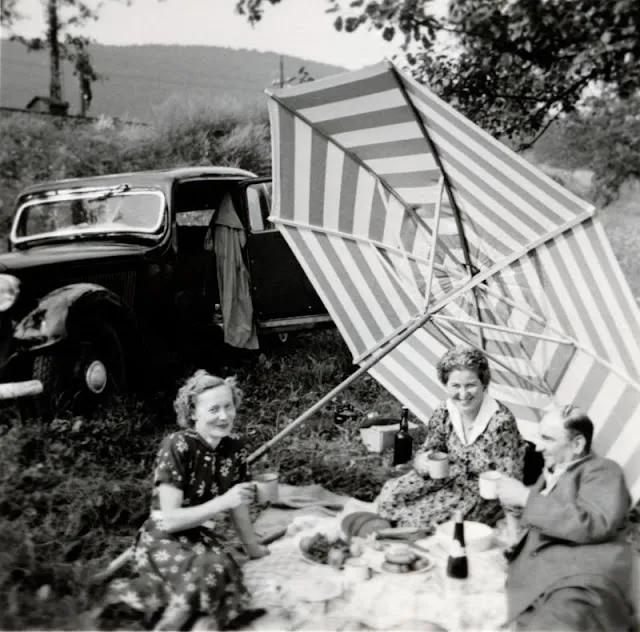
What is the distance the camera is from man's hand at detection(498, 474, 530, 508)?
2180 mm

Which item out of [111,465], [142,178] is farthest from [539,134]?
[111,465]

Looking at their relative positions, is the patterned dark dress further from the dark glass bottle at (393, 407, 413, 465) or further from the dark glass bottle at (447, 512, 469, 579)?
the dark glass bottle at (393, 407, 413, 465)

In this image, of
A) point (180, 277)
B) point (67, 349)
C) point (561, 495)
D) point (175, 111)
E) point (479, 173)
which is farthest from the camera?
point (180, 277)

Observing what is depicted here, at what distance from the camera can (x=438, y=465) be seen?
8.43 feet

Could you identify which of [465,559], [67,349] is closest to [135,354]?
[67,349]

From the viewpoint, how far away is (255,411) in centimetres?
310

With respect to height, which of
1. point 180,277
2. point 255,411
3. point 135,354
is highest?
point 180,277

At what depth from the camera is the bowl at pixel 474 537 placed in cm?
237

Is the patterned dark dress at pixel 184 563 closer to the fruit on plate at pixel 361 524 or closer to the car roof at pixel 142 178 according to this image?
the fruit on plate at pixel 361 524

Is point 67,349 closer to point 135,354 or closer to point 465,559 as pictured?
point 135,354

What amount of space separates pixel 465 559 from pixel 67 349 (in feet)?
5.49

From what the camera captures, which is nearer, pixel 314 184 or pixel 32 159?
pixel 314 184

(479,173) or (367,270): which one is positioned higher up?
(479,173)

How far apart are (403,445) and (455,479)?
1.42 feet
